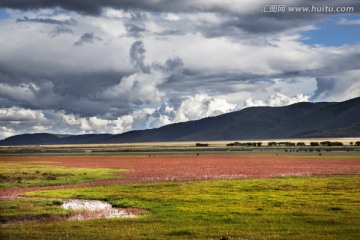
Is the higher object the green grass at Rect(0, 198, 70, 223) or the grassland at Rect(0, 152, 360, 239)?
the green grass at Rect(0, 198, 70, 223)

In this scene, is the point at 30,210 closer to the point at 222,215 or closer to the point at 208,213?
the point at 208,213

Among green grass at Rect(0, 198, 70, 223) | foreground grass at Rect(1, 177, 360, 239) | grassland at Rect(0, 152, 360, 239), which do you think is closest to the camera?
foreground grass at Rect(1, 177, 360, 239)

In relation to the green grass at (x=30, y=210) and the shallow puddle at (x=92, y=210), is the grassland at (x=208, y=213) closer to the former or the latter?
the green grass at (x=30, y=210)

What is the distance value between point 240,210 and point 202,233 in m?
7.45

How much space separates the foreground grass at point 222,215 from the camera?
2419 centimetres

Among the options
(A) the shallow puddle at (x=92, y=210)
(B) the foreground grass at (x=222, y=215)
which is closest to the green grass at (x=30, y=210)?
(B) the foreground grass at (x=222, y=215)

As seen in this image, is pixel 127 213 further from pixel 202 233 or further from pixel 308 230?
pixel 308 230

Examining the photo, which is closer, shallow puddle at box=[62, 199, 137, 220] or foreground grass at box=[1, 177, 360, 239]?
foreground grass at box=[1, 177, 360, 239]

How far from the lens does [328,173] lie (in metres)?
61.2

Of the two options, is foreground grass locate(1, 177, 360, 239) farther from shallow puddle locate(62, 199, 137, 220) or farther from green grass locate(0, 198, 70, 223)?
shallow puddle locate(62, 199, 137, 220)

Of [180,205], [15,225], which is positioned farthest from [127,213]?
[15,225]

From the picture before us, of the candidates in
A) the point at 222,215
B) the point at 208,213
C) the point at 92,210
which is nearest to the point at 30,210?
the point at 92,210

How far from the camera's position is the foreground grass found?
79.4 feet

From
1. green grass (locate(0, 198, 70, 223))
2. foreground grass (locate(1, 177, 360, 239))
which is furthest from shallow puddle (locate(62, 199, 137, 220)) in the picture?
foreground grass (locate(1, 177, 360, 239))
